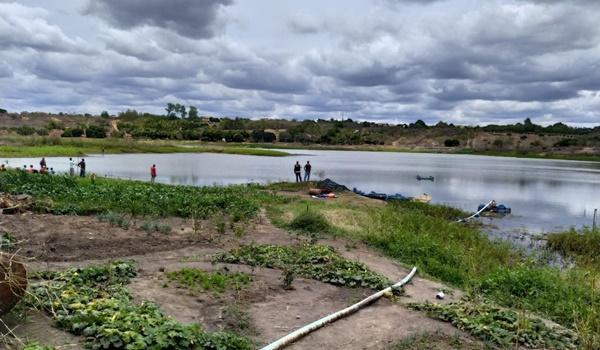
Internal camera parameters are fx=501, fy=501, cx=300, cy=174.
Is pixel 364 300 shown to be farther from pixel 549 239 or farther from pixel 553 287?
pixel 549 239

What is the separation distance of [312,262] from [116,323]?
5801 mm

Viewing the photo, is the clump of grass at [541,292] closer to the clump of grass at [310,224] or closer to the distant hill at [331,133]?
the clump of grass at [310,224]

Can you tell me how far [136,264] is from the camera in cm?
977

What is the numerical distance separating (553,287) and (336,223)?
764 centimetres

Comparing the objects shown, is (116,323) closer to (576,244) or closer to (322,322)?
(322,322)

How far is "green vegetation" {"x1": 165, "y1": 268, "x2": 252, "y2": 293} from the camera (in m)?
8.59

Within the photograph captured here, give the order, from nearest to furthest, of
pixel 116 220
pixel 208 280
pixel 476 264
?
pixel 208 280
pixel 476 264
pixel 116 220

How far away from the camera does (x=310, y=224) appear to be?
51.7 feet

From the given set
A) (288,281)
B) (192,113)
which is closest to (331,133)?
(192,113)

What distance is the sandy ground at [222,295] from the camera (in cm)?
691

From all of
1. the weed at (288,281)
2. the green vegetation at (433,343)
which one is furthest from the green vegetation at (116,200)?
the green vegetation at (433,343)

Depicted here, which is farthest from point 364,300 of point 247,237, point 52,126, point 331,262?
point 52,126

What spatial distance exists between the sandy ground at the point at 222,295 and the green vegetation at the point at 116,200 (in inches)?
68.6

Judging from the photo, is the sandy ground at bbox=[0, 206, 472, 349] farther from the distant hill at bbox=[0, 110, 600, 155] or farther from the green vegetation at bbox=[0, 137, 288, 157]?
the distant hill at bbox=[0, 110, 600, 155]
